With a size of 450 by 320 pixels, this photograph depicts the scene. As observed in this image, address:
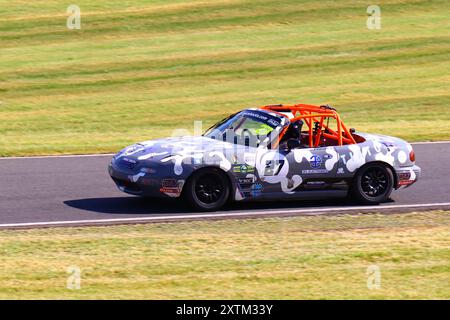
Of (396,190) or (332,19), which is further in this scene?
(332,19)

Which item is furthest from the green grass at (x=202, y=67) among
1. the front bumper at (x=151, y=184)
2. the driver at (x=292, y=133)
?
the driver at (x=292, y=133)

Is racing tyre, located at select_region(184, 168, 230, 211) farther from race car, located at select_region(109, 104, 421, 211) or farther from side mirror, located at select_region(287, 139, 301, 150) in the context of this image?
side mirror, located at select_region(287, 139, 301, 150)

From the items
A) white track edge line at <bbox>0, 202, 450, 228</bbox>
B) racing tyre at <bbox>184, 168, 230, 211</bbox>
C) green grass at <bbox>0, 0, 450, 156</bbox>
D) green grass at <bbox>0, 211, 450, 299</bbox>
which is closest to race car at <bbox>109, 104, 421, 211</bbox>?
racing tyre at <bbox>184, 168, 230, 211</bbox>

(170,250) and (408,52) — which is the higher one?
(408,52)

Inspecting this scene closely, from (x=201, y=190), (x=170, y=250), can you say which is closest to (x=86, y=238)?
(x=170, y=250)

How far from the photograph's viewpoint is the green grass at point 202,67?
850 inches

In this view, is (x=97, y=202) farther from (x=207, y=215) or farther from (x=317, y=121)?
(x=317, y=121)

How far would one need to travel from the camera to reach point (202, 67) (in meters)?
26.4

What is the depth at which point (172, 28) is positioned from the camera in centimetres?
2939

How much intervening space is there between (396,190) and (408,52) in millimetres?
13942

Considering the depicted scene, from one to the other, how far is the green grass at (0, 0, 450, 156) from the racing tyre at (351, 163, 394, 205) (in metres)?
5.84

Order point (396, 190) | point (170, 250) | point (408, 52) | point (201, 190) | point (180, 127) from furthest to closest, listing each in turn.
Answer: point (408, 52), point (180, 127), point (396, 190), point (201, 190), point (170, 250)

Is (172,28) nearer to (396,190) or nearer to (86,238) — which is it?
(396,190)
